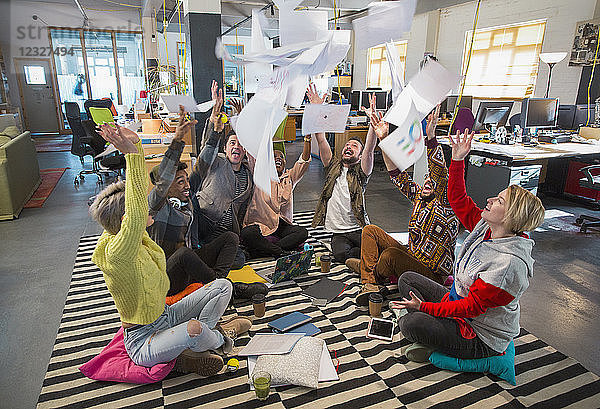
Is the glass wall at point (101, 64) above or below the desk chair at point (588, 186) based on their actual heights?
above

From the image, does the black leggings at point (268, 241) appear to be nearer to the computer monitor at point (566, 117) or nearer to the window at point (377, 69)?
the computer monitor at point (566, 117)

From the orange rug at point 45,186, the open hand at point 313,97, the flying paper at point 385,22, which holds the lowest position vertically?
the orange rug at point 45,186

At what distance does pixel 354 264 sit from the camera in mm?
3119

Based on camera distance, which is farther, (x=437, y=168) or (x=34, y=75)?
(x=34, y=75)

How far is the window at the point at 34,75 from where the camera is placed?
1111 cm

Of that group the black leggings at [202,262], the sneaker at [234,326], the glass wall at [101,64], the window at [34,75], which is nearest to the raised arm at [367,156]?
the black leggings at [202,262]

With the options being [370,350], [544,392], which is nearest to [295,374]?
[370,350]

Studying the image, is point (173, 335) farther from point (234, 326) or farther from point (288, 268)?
point (288, 268)

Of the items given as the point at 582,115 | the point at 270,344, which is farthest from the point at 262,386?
the point at 582,115

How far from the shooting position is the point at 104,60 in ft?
38.5

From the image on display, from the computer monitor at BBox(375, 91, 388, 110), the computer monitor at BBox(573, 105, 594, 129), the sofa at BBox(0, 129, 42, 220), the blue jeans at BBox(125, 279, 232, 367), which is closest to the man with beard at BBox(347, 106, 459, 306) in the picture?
the blue jeans at BBox(125, 279, 232, 367)

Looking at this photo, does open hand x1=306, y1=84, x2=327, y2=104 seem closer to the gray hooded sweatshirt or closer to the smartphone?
the gray hooded sweatshirt

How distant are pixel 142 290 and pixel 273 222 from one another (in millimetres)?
1743

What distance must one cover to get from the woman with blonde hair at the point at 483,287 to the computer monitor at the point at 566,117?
443cm
